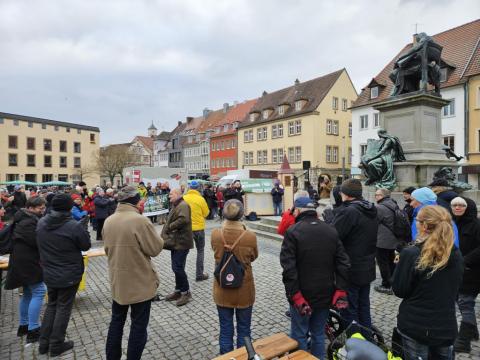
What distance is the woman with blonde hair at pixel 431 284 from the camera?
7.96 feet

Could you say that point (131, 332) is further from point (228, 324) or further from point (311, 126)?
point (311, 126)

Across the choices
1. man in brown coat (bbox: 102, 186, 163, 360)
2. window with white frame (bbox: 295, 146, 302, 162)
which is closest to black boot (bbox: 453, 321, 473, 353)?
man in brown coat (bbox: 102, 186, 163, 360)

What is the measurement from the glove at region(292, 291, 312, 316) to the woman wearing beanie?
0.58 meters

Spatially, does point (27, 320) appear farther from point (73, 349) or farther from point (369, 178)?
point (369, 178)

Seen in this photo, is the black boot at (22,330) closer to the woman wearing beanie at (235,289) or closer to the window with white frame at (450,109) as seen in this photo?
the woman wearing beanie at (235,289)

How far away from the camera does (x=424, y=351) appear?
8.41ft

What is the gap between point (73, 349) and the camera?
13.2 feet

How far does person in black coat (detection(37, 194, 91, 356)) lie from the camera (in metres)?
3.91

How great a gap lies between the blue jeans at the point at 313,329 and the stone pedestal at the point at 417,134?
21.1 feet

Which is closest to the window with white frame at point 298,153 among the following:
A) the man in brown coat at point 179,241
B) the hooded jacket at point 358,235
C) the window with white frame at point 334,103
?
the window with white frame at point 334,103

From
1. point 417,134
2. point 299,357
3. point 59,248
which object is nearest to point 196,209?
point 59,248

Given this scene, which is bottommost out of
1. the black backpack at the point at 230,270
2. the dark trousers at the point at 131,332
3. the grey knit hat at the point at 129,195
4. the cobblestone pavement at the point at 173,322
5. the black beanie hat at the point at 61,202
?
the cobblestone pavement at the point at 173,322

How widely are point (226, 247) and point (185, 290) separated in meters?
2.58

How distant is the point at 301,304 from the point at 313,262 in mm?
378
